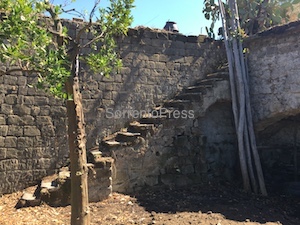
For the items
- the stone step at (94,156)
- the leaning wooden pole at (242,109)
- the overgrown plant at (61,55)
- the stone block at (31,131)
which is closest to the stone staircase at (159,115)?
the stone step at (94,156)

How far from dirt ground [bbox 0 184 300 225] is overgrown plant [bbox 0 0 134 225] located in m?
1.48

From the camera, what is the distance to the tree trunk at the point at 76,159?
326 cm

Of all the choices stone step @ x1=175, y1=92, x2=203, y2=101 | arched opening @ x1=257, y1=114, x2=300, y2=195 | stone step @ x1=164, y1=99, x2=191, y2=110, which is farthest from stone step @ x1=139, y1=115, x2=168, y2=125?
arched opening @ x1=257, y1=114, x2=300, y2=195

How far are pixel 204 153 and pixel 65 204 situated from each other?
3140 millimetres

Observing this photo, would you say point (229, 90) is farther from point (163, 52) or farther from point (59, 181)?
point (59, 181)

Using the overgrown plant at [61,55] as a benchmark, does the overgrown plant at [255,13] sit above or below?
above

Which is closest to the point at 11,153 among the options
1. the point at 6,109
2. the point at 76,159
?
the point at 6,109

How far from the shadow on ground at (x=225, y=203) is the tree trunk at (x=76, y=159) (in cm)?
194

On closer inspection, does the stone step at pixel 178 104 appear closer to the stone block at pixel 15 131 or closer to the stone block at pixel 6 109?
the stone block at pixel 15 131

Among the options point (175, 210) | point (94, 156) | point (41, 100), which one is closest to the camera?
point (175, 210)

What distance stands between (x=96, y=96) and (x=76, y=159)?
10.4 feet

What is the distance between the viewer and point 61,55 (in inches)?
120

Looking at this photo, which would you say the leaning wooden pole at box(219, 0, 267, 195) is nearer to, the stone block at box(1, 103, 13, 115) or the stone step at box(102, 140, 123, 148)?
the stone step at box(102, 140, 123, 148)

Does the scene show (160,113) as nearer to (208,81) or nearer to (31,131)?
(208,81)
